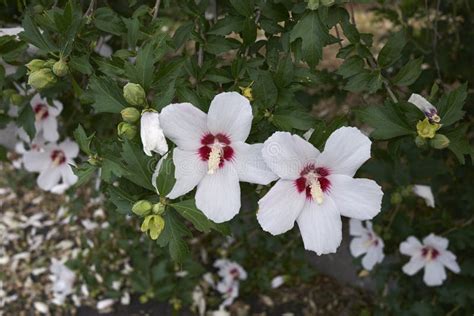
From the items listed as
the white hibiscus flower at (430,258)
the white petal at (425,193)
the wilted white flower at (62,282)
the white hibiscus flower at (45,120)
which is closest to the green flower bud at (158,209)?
the white hibiscus flower at (45,120)

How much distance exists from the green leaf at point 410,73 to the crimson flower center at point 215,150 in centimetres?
50

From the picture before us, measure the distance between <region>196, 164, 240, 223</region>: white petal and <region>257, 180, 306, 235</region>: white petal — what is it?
6 cm

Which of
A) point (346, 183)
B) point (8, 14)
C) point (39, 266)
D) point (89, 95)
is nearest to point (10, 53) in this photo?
point (89, 95)

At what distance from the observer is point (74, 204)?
3.09 meters

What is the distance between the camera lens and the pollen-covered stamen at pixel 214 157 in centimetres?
118

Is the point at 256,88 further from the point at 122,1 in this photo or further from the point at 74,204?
the point at 74,204

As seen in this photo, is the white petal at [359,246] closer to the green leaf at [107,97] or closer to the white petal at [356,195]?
the white petal at [356,195]

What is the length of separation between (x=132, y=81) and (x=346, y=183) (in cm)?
48

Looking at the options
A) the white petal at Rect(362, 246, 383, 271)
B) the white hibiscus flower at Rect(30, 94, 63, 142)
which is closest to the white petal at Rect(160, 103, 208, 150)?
the white hibiscus flower at Rect(30, 94, 63, 142)

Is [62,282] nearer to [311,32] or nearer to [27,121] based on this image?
[27,121]

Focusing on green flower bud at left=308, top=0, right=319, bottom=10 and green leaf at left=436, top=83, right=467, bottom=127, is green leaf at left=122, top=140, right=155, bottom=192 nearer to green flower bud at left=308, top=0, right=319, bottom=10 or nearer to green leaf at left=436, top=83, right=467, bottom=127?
green flower bud at left=308, top=0, right=319, bottom=10

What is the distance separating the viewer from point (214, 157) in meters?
1.18

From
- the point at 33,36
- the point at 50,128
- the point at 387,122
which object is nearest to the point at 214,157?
the point at 387,122

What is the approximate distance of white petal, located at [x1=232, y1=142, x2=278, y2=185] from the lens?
45.5 inches
